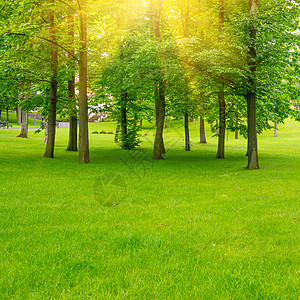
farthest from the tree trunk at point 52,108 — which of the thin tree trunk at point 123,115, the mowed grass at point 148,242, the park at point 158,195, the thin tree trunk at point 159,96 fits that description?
the mowed grass at point 148,242

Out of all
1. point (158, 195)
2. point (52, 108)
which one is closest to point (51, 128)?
point (52, 108)

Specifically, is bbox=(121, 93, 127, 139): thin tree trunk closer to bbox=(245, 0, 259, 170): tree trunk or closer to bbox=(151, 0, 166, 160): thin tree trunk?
bbox=(151, 0, 166, 160): thin tree trunk

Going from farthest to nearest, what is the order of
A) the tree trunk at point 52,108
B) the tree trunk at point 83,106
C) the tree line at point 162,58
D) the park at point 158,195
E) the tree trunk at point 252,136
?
the tree trunk at point 52,108 < the tree trunk at point 83,106 < the tree trunk at point 252,136 < the tree line at point 162,58 < the park at point 158,195

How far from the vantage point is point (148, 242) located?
6.05m

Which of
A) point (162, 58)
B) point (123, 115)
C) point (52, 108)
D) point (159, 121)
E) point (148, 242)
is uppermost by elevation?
point (162, 58)

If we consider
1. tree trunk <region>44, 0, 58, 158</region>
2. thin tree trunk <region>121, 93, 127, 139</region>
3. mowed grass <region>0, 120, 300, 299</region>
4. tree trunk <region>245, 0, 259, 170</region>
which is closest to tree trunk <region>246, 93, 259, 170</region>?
tree trunk <region>245, 0, 259, 170</region>

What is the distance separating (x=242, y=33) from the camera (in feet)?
54.0

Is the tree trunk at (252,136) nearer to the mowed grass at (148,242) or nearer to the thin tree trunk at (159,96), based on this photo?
the mowed grass at (148,242)

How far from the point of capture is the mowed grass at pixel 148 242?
4414 mm

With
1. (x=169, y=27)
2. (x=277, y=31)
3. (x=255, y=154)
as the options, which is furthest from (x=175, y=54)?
(x=169, y=27)

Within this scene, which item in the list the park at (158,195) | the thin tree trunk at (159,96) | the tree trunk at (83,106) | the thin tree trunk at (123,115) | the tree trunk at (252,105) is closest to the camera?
the park at (158,195)

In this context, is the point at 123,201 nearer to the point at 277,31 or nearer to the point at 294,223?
the point at 294,223

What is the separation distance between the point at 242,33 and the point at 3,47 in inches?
576

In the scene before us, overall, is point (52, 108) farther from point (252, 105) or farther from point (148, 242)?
point (148, 242)
